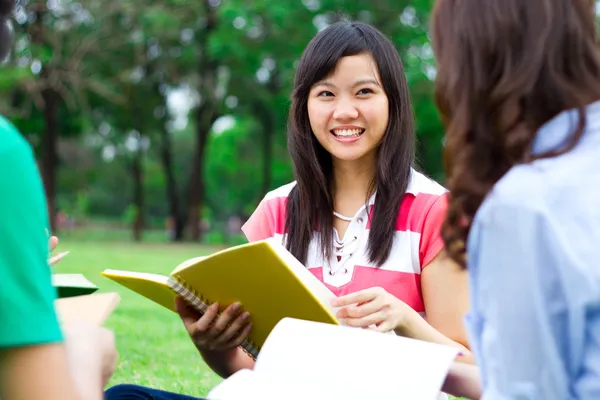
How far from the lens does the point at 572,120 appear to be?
126cm

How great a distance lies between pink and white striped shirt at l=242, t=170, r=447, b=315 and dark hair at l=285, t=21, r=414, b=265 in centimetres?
3

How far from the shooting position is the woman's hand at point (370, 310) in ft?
6.48

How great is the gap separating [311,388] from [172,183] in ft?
95.2

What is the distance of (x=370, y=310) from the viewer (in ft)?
6.53

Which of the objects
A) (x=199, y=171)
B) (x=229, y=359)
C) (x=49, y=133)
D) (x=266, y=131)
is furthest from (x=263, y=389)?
(x=266, y=131)

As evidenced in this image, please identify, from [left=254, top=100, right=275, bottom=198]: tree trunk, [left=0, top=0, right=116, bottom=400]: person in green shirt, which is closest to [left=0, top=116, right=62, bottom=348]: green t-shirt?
[left=0, top=0, right=116, bottom=400]: person in green shirt

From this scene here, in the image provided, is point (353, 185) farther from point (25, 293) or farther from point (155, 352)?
point (155, 352)

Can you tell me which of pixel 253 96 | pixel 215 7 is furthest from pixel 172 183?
pixel 215 7

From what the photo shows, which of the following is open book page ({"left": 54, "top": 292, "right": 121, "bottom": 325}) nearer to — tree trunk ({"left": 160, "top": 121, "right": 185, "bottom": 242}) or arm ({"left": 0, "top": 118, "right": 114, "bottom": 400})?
arm ({"left": 0, "top": 118, "right": 114, "bottom": 400})

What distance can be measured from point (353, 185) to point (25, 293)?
1.67 m

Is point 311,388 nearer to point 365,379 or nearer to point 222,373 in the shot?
point 365,379

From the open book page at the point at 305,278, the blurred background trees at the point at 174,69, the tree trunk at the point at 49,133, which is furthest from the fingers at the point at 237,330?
the tree trunk at the point at 49,133

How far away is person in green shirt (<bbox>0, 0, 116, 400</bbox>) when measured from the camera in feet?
3.81

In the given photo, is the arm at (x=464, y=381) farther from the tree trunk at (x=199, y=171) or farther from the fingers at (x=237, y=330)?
the tree trunk at (x=199, y=171)
